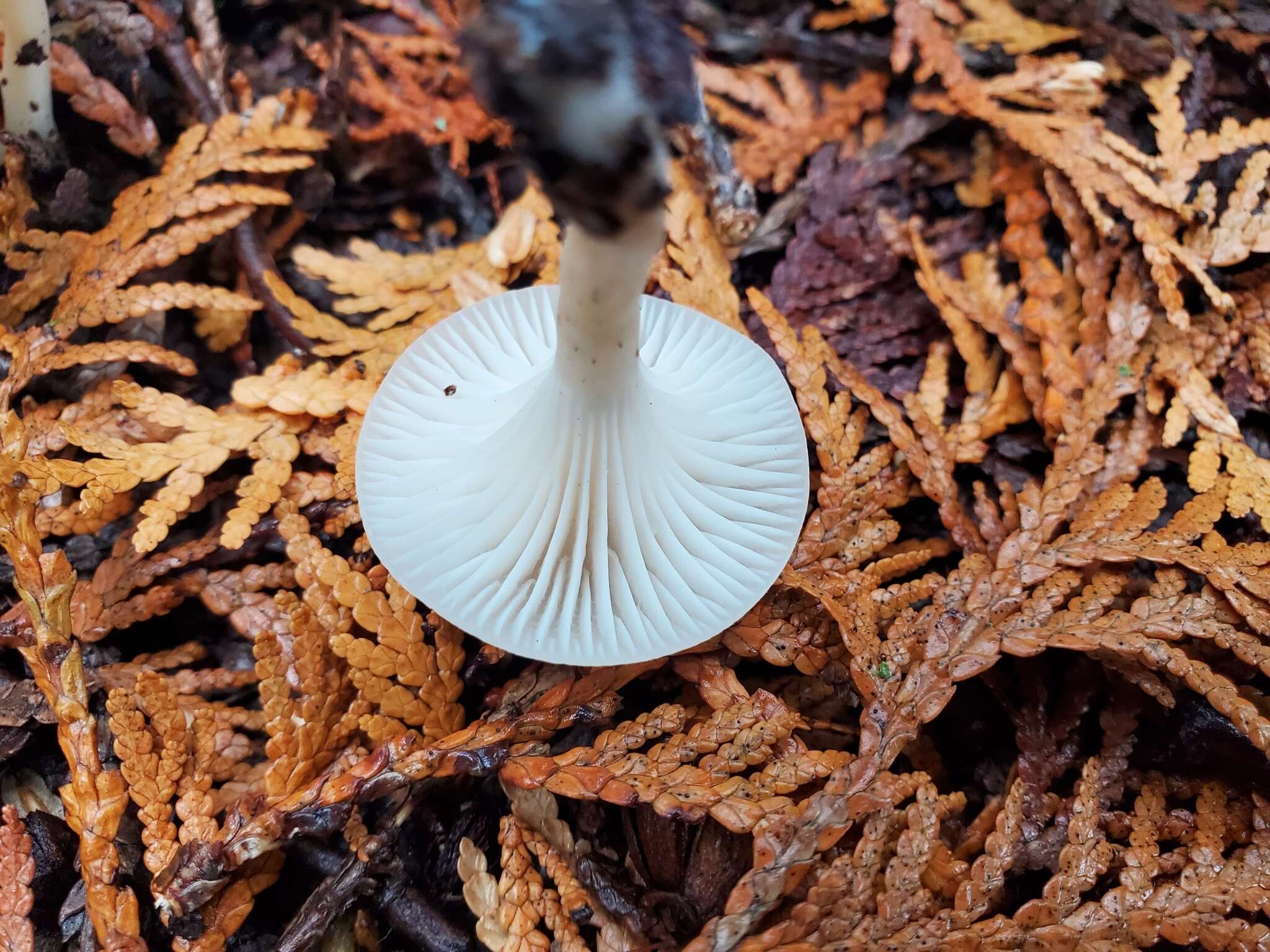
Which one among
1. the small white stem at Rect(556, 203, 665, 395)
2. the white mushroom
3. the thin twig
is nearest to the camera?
the small white stem at Rect(556, 203, 665, 395)

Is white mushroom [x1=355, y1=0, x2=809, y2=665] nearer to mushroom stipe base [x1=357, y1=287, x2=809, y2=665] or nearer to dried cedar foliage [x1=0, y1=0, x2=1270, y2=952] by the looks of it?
mushroom stipe base [x1=357, y1=287, x2=809, y2=665]

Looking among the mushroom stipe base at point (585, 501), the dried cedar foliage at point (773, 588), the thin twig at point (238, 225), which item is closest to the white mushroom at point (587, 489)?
Result: the mushroom stipe base at point (585, 501)

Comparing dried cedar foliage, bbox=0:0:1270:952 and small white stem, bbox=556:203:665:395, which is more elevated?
small white stem, bbox=556:203:665:395

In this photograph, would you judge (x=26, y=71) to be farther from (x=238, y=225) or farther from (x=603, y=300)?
(x=603, y=300)

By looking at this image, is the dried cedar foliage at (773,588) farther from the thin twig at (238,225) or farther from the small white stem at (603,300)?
the small white stem at (603,300)

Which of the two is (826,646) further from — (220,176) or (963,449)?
(220,176)

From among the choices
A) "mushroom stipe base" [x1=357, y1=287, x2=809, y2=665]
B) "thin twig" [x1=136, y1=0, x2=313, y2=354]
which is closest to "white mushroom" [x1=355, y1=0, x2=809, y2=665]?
"mushroom stipe base" [x1=357, y1=287, x2=809, y2=665]

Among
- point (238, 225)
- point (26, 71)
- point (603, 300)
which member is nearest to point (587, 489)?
point (603, 300)
